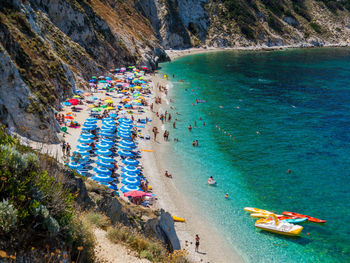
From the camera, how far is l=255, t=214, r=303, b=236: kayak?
999 inches

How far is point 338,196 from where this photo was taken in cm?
3155

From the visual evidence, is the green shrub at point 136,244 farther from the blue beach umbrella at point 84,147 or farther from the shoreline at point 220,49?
the shoreline at point 220,49

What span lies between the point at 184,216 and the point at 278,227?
26.3 feet

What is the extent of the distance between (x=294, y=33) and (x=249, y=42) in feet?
110

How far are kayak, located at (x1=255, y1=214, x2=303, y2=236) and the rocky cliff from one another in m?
20.1

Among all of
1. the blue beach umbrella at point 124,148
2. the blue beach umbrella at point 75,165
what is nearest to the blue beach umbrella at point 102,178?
the blue beach umbrella at point 75,165

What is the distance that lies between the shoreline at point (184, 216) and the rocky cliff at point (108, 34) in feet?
39.5

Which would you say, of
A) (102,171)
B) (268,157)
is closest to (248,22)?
(268,157)

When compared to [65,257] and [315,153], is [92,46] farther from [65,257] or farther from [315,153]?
[65,257]

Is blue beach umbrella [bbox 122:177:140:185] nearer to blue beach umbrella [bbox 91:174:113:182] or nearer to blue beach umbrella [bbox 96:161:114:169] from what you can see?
blue beach umbrella [bbox 91:174:113:182]

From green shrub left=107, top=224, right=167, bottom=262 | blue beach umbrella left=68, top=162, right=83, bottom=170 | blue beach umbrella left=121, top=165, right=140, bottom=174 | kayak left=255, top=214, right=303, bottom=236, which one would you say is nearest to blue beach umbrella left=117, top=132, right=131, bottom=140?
blue beach umbrella left=121, top=165, right=140, bottom=174

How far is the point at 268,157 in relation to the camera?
39.0 meters

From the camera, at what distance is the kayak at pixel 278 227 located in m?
25.4

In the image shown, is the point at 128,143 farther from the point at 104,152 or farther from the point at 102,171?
the point at 102,171
